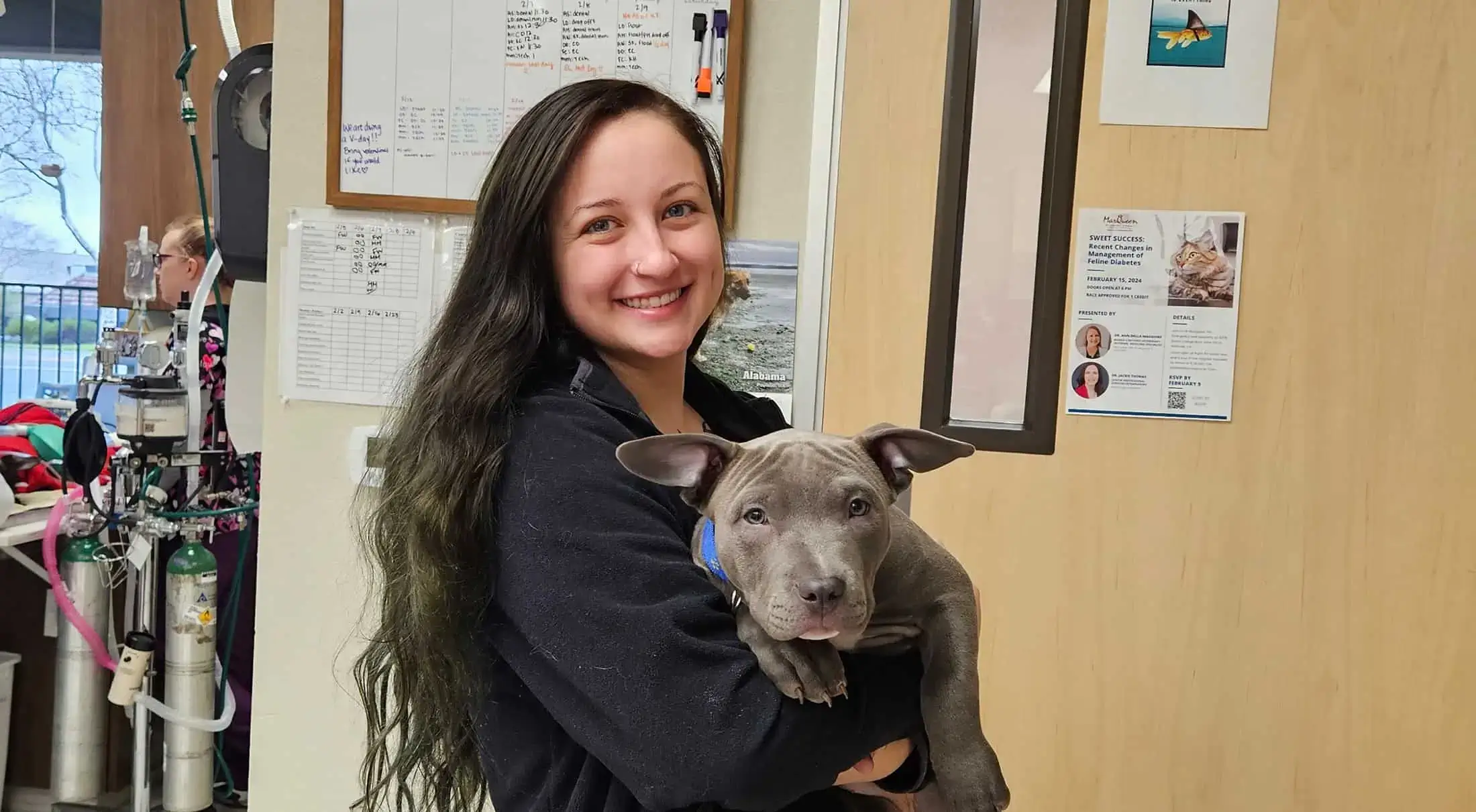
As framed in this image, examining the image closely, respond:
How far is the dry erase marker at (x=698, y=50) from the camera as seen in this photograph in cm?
170

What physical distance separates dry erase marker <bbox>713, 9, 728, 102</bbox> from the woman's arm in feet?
2.97

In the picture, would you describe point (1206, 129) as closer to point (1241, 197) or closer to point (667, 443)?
point (1241, 197)

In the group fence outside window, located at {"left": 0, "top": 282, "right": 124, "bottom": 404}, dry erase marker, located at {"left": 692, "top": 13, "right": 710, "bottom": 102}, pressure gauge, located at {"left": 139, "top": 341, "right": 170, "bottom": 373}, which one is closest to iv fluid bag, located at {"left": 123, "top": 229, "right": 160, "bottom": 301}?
pressure gauge, located at {"left": 139, "top": 341, "right": 170, "bottom": 373}

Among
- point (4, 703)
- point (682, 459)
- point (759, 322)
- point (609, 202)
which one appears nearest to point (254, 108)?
point (759, 322)

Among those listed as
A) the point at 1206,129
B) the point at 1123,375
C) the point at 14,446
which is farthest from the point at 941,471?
the point at 14,446

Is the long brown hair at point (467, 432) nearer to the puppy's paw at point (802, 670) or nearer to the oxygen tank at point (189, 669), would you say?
the puppy's paw at point (802, 670)

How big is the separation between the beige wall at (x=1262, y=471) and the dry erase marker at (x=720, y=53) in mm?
205

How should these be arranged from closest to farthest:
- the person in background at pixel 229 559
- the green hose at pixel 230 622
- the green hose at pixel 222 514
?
the green hose at pixel 222 514 → the green hose at pixel 230 622 → the person in background at pixel 229 559

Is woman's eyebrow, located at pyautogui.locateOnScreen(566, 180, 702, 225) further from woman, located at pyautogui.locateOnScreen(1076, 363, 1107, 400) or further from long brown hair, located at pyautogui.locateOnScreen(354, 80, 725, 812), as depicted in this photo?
woman, located at pyautogui.locateOnScreen(1076, 363, 1107, 400)

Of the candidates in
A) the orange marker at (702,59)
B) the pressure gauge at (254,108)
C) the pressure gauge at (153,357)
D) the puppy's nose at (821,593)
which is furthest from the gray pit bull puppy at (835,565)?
the pressure gauge at (153,357)

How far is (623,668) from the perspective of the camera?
88 cm

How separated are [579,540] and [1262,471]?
1.27 m

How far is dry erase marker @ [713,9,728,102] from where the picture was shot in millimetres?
1702

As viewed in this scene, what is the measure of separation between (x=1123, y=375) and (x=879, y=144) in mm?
558
